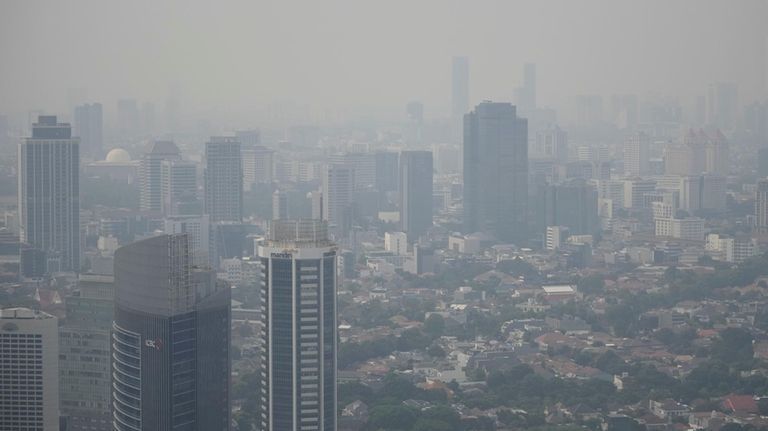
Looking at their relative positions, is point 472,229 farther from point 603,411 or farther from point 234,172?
point 603,411

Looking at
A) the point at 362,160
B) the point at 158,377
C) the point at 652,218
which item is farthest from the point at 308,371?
the point at 362,160

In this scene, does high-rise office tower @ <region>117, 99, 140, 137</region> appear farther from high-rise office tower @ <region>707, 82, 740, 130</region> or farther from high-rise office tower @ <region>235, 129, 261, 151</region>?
high-rise office tower @ <region>707, 82, 740, 130</region>

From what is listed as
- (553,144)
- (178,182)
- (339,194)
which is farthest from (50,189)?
(553,144)

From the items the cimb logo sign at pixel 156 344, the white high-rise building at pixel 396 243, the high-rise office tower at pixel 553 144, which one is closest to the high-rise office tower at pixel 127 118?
the white high-rise building at pixel 396 243

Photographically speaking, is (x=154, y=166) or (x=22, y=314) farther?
(x=154, y=166)

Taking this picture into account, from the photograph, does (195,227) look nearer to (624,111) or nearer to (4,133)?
(4,133)

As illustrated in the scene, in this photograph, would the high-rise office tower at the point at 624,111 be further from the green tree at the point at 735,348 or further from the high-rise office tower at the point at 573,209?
the green tree at the point at 735,348
